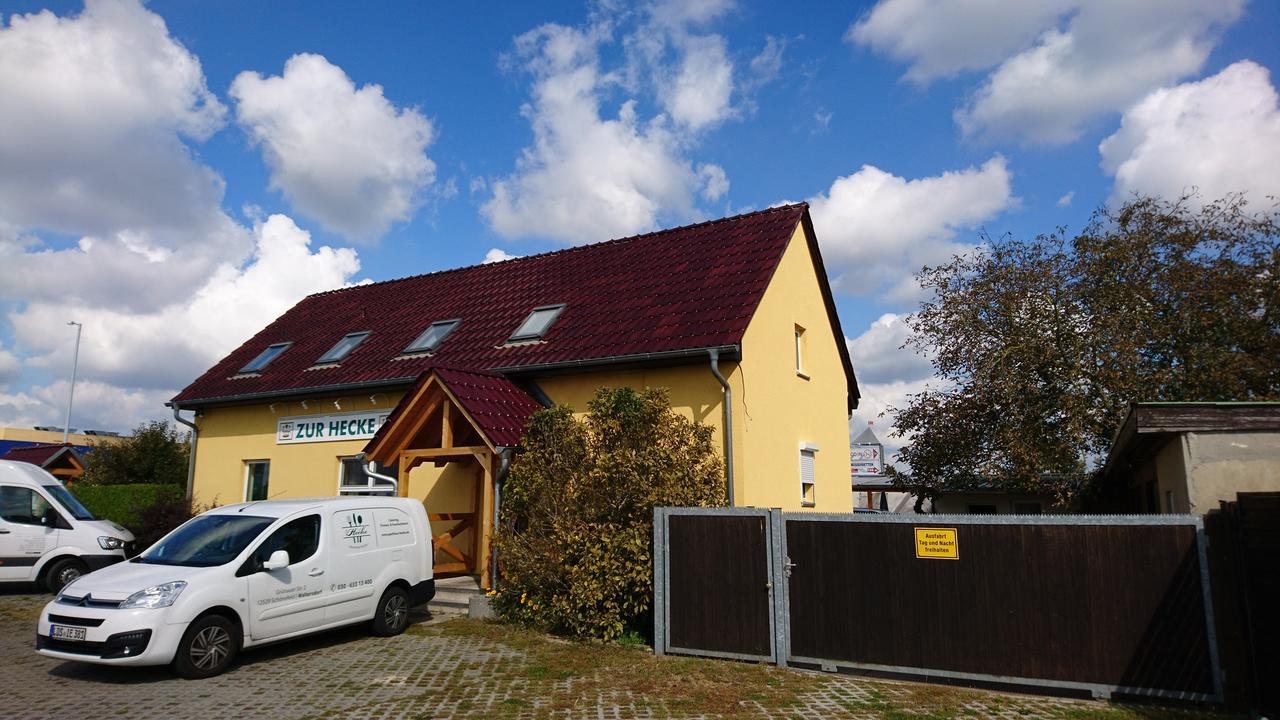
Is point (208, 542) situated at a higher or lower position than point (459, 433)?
lower

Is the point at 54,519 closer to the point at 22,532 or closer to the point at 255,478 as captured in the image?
the point at 22,532

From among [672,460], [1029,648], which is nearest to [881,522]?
[1029,648]

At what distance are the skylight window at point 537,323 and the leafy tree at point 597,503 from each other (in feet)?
13.2

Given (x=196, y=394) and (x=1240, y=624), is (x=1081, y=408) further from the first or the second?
(x=196, y=394)

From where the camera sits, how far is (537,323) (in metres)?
15.7

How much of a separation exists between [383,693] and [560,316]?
8.93 m

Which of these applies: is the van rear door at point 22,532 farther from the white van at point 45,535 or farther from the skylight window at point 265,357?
the skylight window at point 265,357

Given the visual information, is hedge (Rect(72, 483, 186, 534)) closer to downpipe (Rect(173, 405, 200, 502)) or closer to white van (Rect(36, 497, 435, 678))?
downpipe (Rect(173, 405, 200, 502))

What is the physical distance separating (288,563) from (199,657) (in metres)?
1.27

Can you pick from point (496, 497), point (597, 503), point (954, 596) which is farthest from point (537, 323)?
point (954, 596)

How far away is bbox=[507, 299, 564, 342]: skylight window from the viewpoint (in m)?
15.1

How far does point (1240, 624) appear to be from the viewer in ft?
22.8

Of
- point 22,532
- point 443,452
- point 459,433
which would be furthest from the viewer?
point 459,433

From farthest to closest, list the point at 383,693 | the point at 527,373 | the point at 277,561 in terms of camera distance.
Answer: the point at 527,373, the point at 277,561, the point at 383,693
